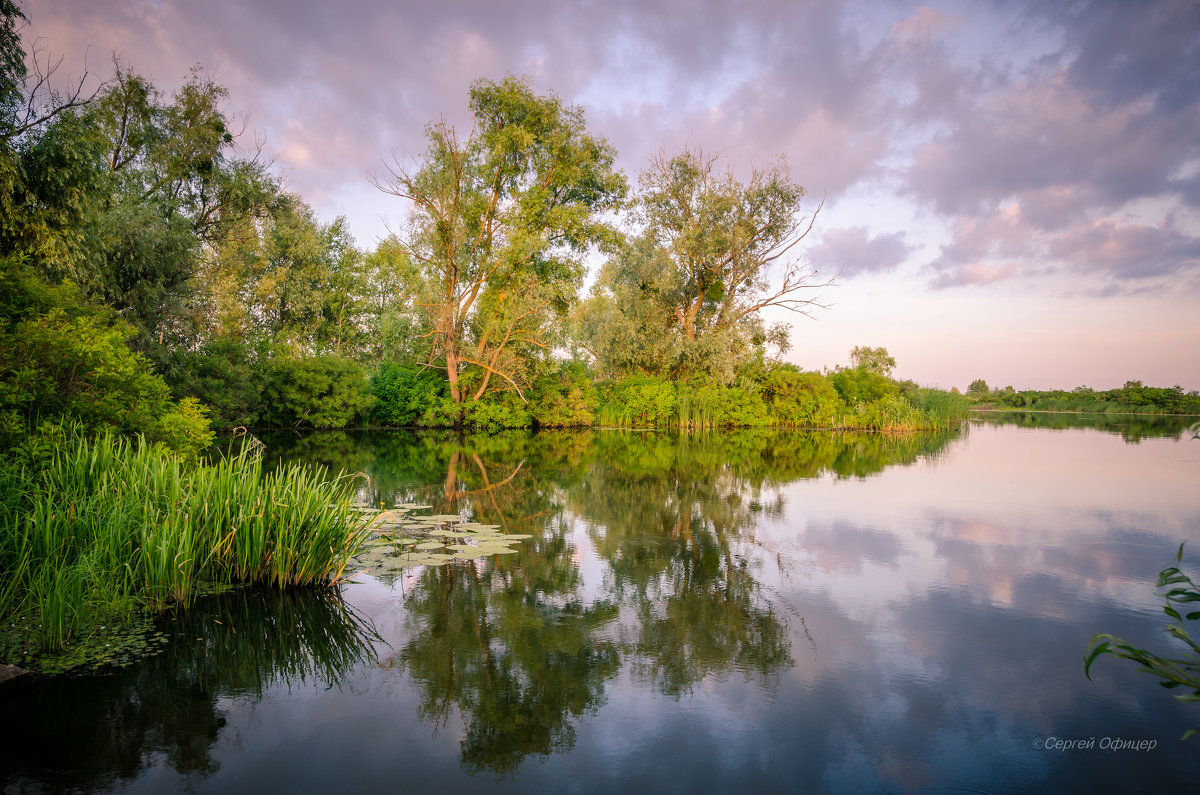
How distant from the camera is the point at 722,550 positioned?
741 cm

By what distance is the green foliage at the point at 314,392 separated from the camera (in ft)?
83.3

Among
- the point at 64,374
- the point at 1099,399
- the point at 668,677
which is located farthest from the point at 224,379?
the point at 1099,399

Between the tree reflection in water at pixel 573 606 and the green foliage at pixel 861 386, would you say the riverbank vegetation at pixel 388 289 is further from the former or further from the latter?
the tree reflection in water at pixel 573 606

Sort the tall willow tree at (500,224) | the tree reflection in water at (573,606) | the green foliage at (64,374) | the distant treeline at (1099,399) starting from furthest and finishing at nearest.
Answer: the distant treeline at (1099,399)
the tall willow tree at (500,224)
the green foliage at (64,374)
the tree reflection in water at (573,606)

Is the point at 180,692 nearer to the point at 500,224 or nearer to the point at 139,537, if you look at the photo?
the point at 139,537

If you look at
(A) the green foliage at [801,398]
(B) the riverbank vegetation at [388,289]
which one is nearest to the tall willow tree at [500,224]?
(B) the riverbank vegetation at [388,289]

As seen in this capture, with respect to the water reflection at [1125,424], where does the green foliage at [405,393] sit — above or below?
above

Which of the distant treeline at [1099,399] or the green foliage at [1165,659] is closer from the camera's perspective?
the green foliage at [1165,659]

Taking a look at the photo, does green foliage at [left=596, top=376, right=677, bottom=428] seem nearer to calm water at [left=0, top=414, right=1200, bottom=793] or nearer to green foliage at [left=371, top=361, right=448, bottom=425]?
green foliage at [left=371, top=361, right=448, bottom=425]

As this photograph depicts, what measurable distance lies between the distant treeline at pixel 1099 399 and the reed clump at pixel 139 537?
47964 millimetres

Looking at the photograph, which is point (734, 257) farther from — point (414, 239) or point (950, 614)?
point (950, 614)

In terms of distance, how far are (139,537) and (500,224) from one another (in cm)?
2166

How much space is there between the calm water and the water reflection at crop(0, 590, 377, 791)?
0.02 metres

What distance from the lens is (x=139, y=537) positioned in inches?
202
